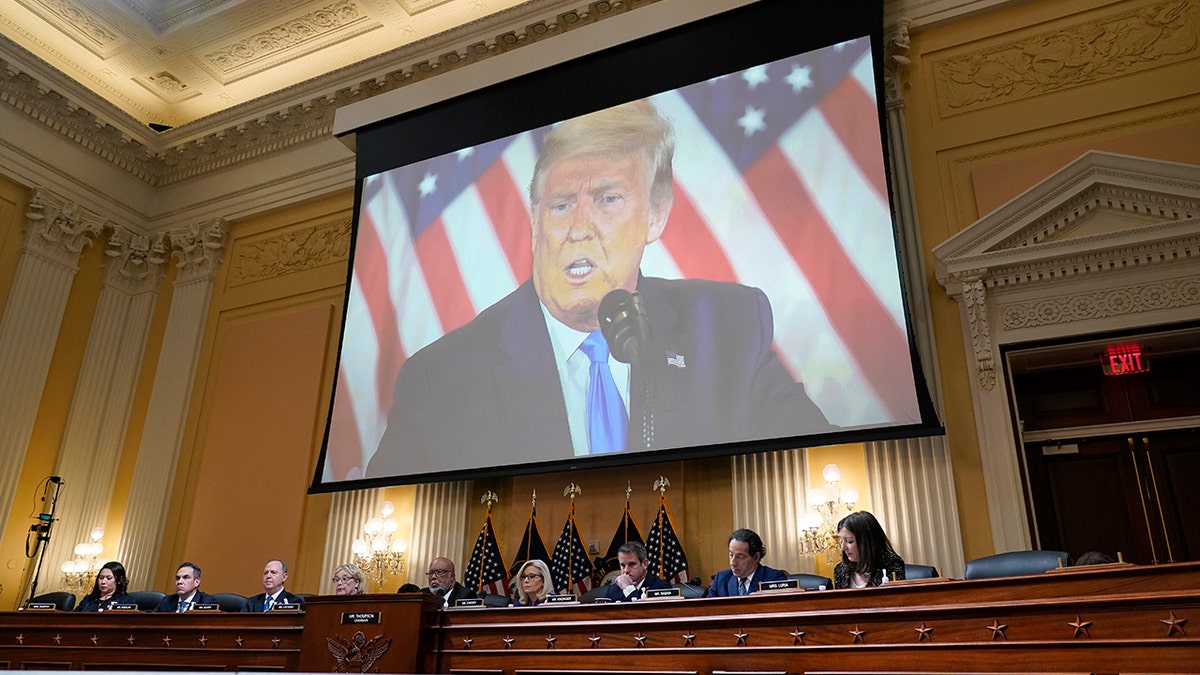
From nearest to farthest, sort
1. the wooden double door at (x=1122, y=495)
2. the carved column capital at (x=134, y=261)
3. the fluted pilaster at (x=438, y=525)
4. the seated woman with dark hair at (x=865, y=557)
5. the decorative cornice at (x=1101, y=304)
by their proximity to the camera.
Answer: the seated woman with dark hair at (x=865, y=557) < the decorative cornice at (x=1101, y=304) < the wooden double door at (x=1122, y=495) < the fluted pilaster at (x=438, y=525) < the carved column capital at (x=134, y=261)

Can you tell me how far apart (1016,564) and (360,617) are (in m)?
3.06

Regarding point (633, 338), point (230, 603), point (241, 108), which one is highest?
point (241, 108)

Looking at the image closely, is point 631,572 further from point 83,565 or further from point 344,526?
point 83,565

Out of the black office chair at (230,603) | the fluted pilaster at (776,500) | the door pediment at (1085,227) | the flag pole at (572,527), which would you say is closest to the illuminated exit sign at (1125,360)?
the door pediment at (1085,227)

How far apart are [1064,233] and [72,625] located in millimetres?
6412

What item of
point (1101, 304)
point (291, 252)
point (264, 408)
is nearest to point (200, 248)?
point (291, 252)

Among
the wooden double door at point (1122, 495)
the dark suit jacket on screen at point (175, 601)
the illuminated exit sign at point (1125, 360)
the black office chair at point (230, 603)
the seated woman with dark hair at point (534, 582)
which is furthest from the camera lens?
the dark suit jacket on screen at point (175, 601)

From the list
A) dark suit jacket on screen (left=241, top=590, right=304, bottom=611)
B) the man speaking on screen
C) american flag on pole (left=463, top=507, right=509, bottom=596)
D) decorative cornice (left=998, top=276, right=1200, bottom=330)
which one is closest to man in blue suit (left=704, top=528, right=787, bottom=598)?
the man speaking on screen

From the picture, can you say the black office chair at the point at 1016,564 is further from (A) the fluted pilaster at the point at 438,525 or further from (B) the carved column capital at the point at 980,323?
(A) the fluted pilaster at the point at 438,525

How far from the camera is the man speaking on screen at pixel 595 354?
5.82 meters

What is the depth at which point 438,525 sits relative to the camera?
22.6 feet

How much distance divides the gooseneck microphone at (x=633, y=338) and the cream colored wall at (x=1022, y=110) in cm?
191

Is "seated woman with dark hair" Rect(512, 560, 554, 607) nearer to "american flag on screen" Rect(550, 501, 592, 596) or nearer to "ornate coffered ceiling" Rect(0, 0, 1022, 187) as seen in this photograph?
"american flag on screen" Rect(550, 501, 592, 596)

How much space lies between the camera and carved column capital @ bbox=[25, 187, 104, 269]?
28.4 ft
